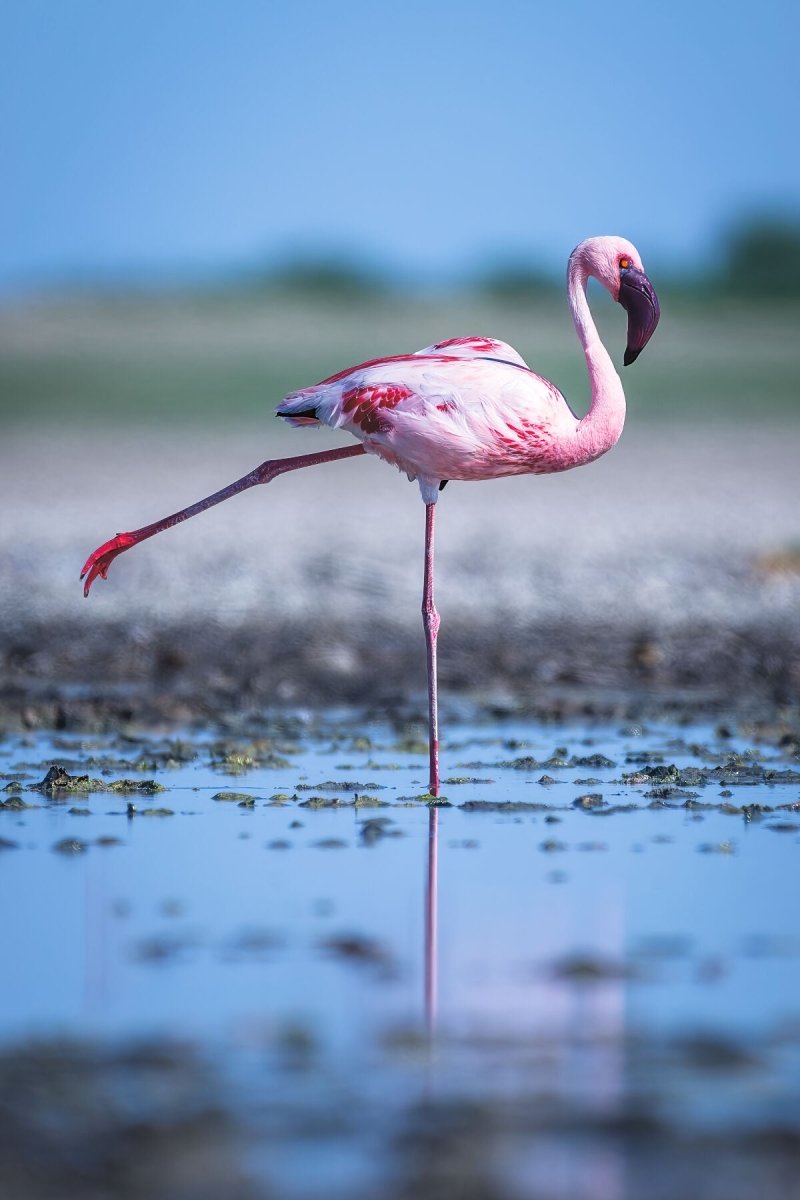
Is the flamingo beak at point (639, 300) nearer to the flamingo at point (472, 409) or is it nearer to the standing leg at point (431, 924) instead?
the flamingo at point (472, 409)

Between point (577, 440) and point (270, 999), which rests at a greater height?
point (577, 440)

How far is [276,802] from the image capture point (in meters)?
5.49

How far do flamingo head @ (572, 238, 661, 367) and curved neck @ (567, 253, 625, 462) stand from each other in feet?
0.25

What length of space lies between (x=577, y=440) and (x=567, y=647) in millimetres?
3432

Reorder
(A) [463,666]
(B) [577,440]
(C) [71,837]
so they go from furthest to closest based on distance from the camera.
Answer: (A) [463,666]
(B) [577,440]
(C) [71,837]

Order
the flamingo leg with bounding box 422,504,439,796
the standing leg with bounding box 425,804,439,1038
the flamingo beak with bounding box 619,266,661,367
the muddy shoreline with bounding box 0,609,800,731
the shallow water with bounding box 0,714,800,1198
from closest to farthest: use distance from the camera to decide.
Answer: the shallow water with bounding box 0,714,800,1198
the standing leg with bounding box 425,804,439,1038
the flamingo leg with bounding box 422,504,439,796
the flamingo beak with bounding box 619,266,661,367
the muddy shoreline with bounding box 0,609,800,731

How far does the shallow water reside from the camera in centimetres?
279

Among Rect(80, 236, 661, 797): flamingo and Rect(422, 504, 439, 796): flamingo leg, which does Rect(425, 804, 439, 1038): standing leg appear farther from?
Rect(80, 236, 661, 797): flamingo

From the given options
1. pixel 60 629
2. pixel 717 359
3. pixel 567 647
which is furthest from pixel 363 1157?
pixel 717 359

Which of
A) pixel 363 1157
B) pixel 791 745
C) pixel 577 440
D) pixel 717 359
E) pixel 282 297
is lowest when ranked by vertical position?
pixel 363 1157

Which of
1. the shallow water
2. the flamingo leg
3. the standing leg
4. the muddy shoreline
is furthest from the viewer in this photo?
the muddy shoreline

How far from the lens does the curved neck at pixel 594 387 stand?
6.07 metres

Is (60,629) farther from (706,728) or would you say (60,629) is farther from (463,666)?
(706,728)

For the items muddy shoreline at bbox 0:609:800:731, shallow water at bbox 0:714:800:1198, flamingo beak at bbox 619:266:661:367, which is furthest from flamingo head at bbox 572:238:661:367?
muddy shoreline at bbox 0:609:800:731
